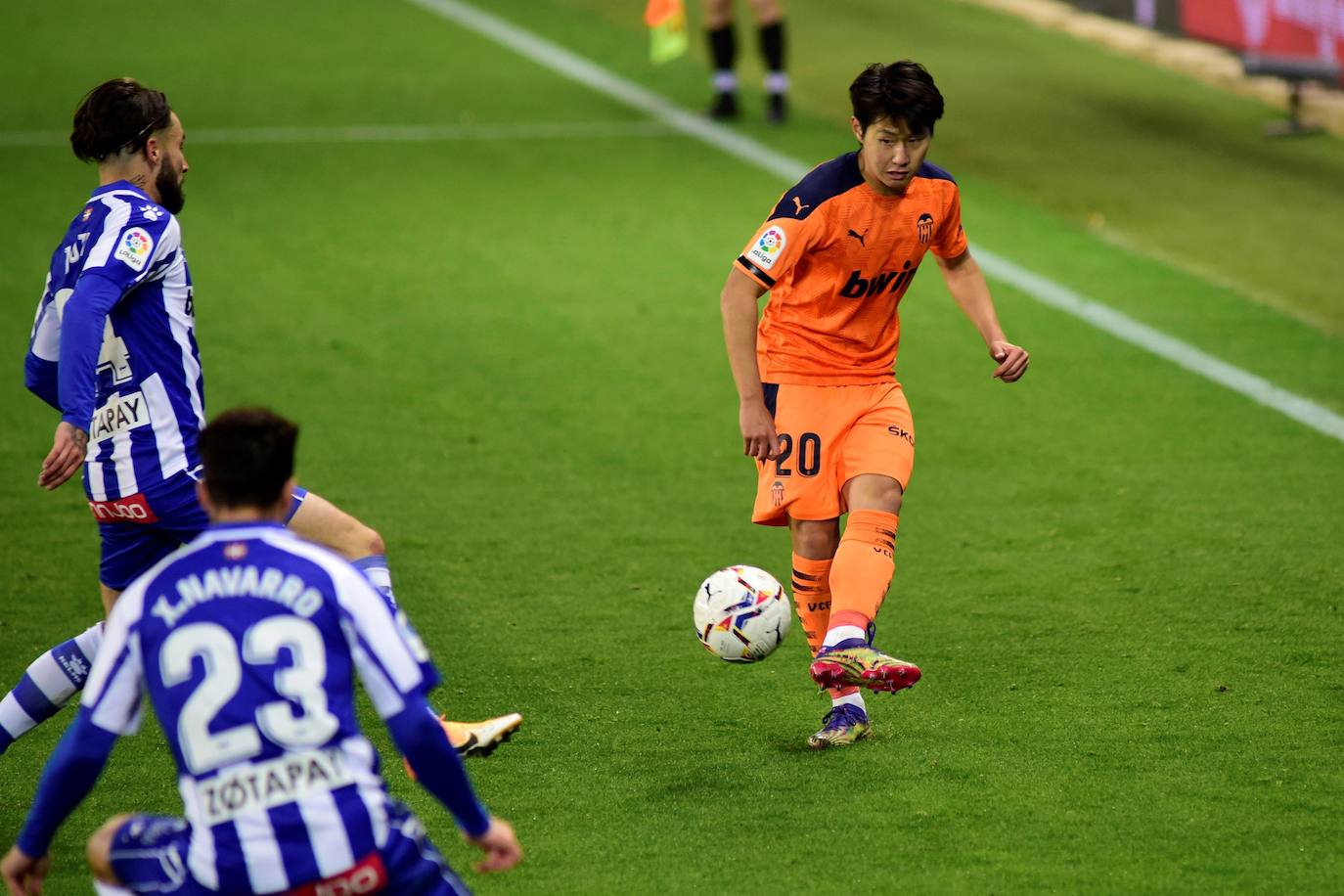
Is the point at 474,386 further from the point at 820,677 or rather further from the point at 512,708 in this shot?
the point at 820,677

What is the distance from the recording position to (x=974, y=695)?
5.96m

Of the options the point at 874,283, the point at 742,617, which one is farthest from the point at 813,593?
the point at 874,283

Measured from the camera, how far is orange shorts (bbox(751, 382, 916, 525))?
5602 millimetres

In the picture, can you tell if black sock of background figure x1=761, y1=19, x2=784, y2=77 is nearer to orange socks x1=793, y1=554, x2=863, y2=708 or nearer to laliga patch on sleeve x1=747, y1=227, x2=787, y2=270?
laliga patch on sleeve x1=747, y1=227, x2=787, y2=270

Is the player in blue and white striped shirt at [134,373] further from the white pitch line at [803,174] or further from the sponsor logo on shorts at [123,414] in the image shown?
the white pitch line at [803,174]

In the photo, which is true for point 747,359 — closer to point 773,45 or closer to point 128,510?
point 128,510

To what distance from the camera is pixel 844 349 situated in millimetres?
5742

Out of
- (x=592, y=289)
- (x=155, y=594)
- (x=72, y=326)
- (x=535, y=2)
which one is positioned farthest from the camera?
(x=535, y=2)

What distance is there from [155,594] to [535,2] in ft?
60.7

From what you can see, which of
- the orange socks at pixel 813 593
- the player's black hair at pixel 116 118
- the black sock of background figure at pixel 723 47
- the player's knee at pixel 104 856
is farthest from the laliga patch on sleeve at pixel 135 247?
the black sock of background figure at pixel 723 47

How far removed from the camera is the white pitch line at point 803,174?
31.1ft

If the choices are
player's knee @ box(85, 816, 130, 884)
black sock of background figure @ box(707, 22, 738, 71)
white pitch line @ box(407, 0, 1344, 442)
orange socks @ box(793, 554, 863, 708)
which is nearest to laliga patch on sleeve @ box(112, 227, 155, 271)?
player's knee @ box(85, 816, 130, 884)

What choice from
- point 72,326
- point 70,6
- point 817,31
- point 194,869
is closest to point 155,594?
point 194,869

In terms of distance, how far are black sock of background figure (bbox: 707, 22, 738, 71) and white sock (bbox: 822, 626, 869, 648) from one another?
10701 mm
